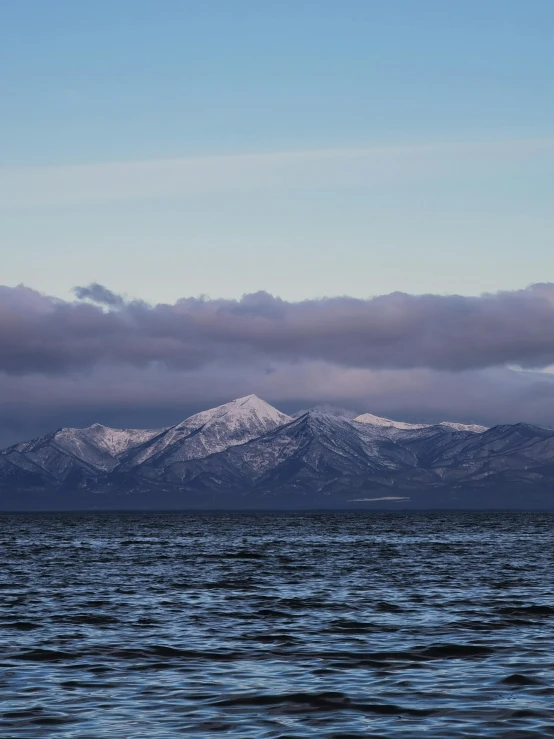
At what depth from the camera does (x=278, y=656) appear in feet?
102

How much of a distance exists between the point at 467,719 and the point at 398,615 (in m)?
18.9

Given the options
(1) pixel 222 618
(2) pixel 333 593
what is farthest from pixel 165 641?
(2) pixel 333 593

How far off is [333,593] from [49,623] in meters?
16.3

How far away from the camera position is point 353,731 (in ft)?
70.4

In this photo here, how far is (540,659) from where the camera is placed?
30125mm

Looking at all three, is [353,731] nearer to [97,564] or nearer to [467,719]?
[467,719]

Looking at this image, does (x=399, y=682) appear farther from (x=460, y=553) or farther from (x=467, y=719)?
(x=460, y=553)

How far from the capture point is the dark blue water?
2233cm

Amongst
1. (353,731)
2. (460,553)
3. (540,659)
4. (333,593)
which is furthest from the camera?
(460,553)

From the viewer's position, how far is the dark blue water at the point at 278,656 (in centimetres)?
2233

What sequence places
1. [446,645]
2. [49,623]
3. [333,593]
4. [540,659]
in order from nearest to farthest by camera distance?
[540,659], [446,645], [49,623], [333,593]

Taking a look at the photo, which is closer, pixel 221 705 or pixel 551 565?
pixel 221 705

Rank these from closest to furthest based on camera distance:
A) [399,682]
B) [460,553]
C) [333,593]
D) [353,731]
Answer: [353,731]
[399,682]
[333,593]
[460,553]

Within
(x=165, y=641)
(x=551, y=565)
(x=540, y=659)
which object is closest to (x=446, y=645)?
(x=540, y=659)
